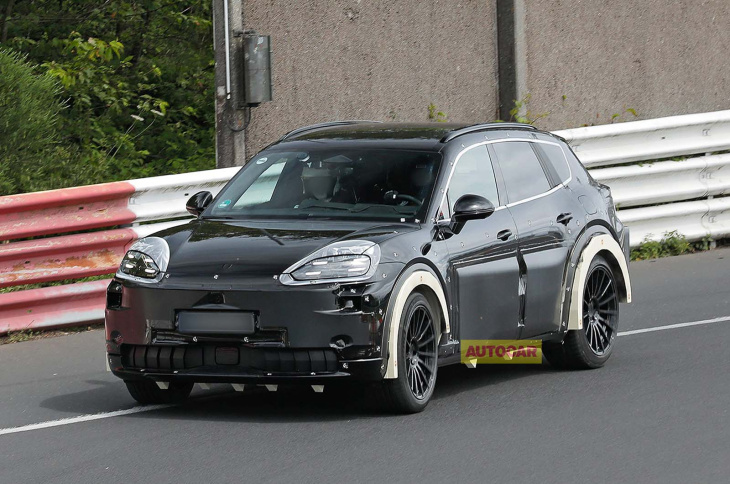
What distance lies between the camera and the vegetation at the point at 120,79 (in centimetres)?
1548

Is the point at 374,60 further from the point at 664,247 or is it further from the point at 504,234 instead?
the point at 504,234

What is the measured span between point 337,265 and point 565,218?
230 cm

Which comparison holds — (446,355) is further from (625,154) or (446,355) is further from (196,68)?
(196,68)

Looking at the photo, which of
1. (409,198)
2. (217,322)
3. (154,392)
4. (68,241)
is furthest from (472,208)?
(68,241)

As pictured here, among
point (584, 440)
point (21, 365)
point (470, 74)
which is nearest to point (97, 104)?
point (470, 74)

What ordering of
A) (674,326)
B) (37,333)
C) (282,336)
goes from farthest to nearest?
(37,333), (674,326), (282,336)

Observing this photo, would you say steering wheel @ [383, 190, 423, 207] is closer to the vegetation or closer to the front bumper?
the front bumper

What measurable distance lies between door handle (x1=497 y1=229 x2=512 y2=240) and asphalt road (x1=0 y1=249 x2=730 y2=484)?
0.93 meters

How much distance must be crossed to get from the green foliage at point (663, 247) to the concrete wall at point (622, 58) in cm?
269

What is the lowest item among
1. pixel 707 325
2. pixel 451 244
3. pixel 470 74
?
pixel 707 325

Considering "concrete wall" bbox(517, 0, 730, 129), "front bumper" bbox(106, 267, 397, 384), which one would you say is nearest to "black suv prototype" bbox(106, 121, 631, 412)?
"front bumper" bbox(106, 267, 397, 384)

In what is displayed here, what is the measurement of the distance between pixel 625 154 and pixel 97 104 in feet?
21.3

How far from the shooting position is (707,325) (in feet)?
35.0

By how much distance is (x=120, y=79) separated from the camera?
17.1 meters
